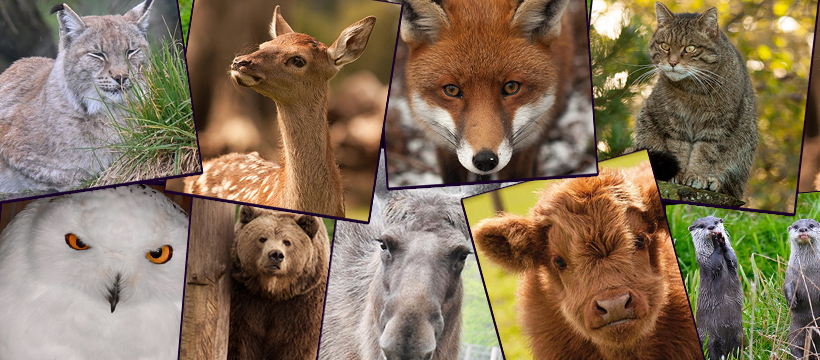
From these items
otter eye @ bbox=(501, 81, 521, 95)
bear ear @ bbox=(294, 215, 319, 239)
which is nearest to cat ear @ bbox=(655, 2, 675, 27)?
otter eye @ bbox=(501, 81, 521, 95)

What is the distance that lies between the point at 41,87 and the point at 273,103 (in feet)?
3.31

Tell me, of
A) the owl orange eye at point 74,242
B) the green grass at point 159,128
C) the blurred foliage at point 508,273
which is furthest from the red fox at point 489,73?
the owl orange eye at point 74,242

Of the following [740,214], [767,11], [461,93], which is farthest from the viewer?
[740,214]

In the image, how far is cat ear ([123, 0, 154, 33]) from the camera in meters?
2.76

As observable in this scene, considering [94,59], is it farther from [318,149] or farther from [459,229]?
[459,229]

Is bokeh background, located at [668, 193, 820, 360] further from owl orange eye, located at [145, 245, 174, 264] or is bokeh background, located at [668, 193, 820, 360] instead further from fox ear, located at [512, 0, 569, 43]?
owl orange eye, located at [145, 245, 174, 264]

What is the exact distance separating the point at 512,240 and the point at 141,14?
6.33 ft

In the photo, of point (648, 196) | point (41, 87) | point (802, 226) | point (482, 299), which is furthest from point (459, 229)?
point (41, 87)

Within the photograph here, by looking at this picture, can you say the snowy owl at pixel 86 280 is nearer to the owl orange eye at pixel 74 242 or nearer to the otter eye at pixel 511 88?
the owl orange eye at pixel 74 242

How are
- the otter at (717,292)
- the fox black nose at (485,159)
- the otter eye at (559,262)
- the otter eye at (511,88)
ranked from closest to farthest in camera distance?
the fox black nose at (485,159) < the otter eye at (511,88) < the otter eye at (559,262) < the otter at (717,292)

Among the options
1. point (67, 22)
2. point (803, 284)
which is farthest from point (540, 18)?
point (67, 22)

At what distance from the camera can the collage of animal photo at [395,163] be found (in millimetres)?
2664

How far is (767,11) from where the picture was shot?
2908mm

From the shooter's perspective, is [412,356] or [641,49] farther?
[641,49]
